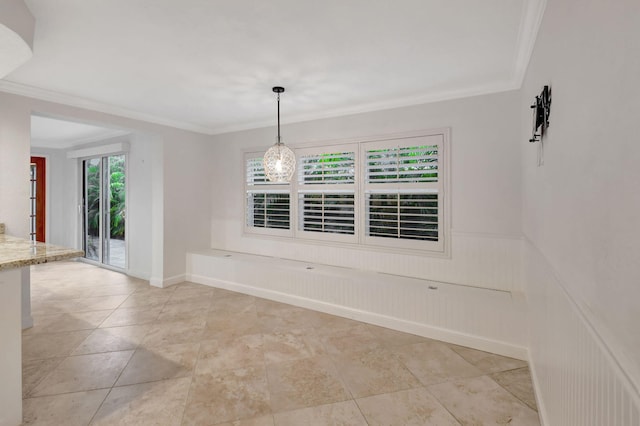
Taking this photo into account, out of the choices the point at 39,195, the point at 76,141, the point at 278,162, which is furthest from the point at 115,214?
the point at 278,162

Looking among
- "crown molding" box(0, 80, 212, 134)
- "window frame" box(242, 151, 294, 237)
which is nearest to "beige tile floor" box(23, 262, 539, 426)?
"window frame" box(242, 151, 294, 237)

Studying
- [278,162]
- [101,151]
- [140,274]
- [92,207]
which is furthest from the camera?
[92,207]

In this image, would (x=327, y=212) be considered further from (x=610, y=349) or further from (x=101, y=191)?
(x=101, y=191)

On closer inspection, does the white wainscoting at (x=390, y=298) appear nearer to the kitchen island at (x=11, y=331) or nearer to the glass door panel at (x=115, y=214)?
the glass door panel at (x=115, y=214)

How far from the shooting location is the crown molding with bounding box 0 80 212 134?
3.05 m

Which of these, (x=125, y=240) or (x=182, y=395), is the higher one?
(x=125, y=240)


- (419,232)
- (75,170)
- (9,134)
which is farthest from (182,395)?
(75,170)

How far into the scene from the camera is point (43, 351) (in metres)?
2.69

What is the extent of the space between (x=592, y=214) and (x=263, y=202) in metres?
4.05

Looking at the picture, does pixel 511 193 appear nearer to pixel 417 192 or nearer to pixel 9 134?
pixel 417 192

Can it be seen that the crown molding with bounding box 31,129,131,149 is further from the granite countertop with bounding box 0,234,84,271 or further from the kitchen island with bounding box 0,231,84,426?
the kitchen island with bounding box 0,231,84,426

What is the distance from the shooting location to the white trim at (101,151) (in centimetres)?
522

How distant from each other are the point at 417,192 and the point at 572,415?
2465 millimetres

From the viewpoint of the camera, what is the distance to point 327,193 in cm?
408
